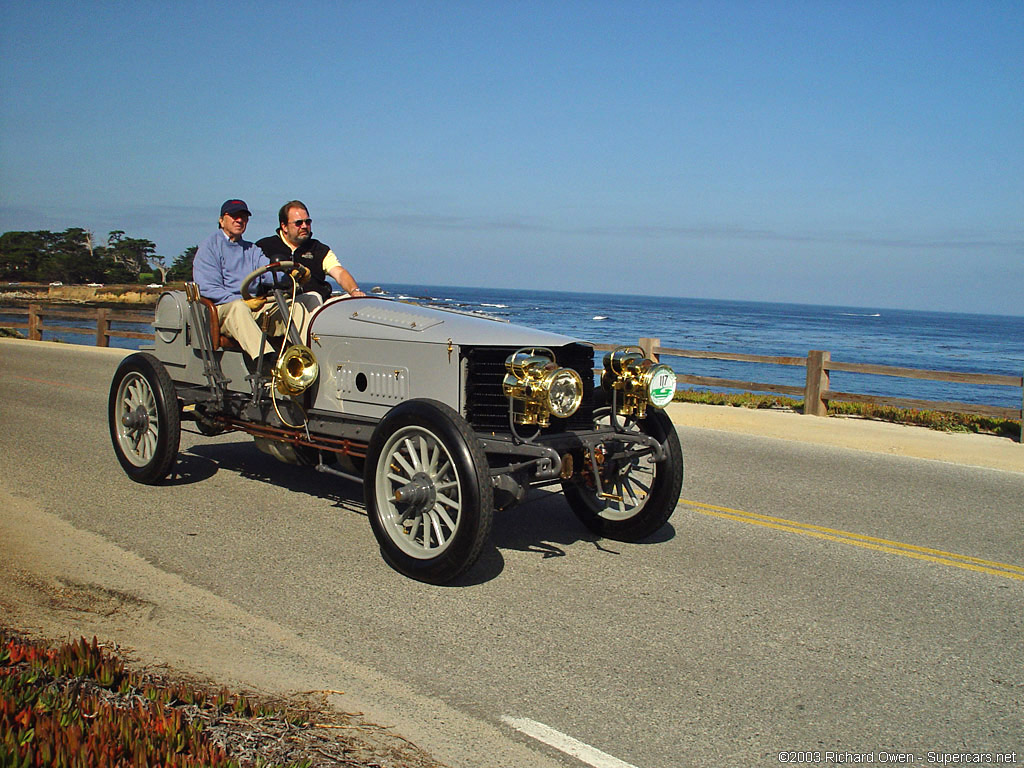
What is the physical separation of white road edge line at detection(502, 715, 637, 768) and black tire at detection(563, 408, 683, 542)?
2212mm

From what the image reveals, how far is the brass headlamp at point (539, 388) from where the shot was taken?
5.15 meters

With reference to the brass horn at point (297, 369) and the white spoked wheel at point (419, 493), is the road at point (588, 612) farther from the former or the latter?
the brass horn at point (297, 369)

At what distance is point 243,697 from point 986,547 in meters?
5.51

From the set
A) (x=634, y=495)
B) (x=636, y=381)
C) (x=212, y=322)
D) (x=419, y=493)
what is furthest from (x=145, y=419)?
(x=636, y=381)

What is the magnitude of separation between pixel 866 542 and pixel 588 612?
2.78 metres

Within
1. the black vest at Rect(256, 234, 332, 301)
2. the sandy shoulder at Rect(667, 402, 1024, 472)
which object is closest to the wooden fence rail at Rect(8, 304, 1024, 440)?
the sandy shoulder at Rect(667, 402, 1024, 472)

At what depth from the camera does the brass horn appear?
6227 mm

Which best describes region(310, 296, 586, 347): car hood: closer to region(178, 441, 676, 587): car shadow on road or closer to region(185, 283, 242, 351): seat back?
Answer: region(185, 283, 242, 351): seat back

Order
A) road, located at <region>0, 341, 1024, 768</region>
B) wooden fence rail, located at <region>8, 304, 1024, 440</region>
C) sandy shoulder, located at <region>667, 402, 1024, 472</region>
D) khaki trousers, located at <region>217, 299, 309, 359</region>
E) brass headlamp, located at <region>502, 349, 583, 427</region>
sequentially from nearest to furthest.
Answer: road, located at <region>0, 341, 1024, 768</region>
brass headlamp, located at <region>502, 349, 583, 427</region>
khaki trousers, located at <region>217, 299, 309, 359</region>
sandy shoulder, located at <region>667, 402, 1024, 472</region>
wooden fence rail, located at <region>8, 304, 1024, 440</region>

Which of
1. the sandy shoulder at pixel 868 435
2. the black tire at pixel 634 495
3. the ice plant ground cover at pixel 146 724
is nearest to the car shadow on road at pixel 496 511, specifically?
the black tire at pixel 634 495

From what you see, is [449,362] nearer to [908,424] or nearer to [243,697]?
[243,697]

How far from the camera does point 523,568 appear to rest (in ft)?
18.4

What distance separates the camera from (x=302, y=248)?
7477mm

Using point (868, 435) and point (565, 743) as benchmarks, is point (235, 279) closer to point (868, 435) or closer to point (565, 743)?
point (565, 743)
